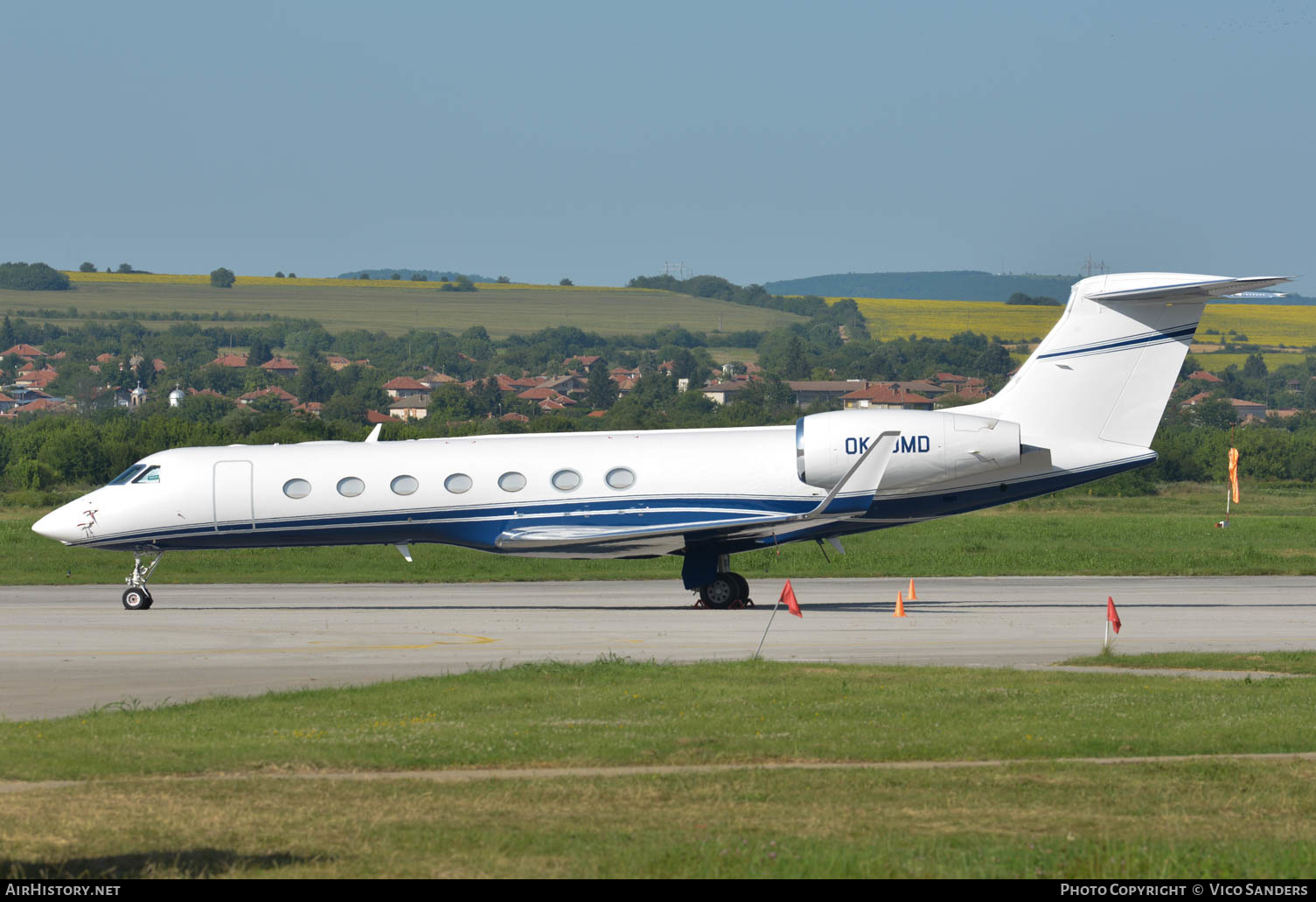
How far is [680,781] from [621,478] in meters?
16.3

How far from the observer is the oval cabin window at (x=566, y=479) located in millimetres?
27875

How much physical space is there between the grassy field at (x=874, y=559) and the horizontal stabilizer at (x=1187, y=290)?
34.0 ft

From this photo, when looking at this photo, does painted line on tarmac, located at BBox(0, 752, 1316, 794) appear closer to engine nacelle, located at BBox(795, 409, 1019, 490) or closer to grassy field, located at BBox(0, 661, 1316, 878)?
grassy field, located at BBox(0, 661, 1316, 878)

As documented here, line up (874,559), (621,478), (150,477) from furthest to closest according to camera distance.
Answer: (874,559), (150,477), (621,478)

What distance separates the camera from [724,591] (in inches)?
1107

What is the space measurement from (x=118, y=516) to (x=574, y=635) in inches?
418

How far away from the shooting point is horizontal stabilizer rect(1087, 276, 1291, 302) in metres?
26.5

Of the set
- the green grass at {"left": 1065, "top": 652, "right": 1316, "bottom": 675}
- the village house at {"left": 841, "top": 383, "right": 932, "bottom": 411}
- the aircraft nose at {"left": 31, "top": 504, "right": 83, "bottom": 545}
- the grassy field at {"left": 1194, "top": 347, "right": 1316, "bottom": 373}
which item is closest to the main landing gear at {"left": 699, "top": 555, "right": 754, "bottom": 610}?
the green grass at {"left": 1065, "top": 652, "right": 1316, "bottom": 675}

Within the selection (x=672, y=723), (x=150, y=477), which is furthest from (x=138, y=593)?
(x=672, y=723)

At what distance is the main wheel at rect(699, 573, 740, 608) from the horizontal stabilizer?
860cm

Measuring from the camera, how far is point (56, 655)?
21203 millimetres

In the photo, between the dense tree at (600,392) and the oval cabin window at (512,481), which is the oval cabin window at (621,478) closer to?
the oval cabin window at (512,481)

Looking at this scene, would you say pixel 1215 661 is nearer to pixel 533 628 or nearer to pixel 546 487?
pixel 533 628

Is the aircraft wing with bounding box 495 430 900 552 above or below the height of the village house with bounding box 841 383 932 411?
above
